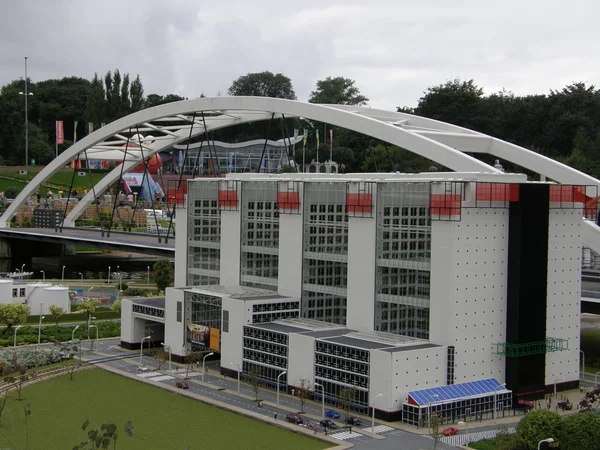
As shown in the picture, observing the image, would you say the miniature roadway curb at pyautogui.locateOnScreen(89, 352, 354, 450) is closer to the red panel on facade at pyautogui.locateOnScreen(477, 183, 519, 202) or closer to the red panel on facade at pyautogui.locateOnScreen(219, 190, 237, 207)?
the red panel on facade at pyautogui.locateOnScreen(219, 190, 237, 207)

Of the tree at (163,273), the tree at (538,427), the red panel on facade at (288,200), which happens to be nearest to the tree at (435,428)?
the tree at (538,427)

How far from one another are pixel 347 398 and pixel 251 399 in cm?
730

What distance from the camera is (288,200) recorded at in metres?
64.6

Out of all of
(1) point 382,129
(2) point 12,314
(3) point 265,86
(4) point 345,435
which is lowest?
(4) point 345,435

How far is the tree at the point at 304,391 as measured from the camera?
52.8 metres

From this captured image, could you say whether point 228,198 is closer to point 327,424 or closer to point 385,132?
point 385,132

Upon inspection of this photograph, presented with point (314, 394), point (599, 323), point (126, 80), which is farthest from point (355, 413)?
point (126, 80)

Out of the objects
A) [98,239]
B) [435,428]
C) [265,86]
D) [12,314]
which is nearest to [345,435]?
[435,428]

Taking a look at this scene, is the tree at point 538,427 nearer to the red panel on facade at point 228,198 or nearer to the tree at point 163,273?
the red panel on facade at point 228,198

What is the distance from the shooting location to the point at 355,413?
52844 mm

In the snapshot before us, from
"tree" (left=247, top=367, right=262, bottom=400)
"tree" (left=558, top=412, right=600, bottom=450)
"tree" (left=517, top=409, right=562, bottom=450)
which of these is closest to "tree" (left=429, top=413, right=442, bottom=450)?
"tree" (left=517, top=409, right=562, bottom=450)

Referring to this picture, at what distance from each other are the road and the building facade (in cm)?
143

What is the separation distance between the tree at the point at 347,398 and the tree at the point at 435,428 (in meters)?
4.51

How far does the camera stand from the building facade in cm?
5375
